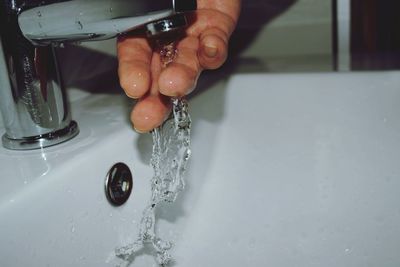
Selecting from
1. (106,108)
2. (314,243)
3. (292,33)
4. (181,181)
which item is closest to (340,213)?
(314,243)

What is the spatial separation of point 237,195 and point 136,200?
0.13 meters

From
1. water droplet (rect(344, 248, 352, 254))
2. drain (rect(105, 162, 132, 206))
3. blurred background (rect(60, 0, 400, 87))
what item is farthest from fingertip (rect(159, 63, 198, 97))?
blurred background (rect(60, 0, 400, 87))

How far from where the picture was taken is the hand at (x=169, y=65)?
27 centimetres

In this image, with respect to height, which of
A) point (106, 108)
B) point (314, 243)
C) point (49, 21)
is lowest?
point (314, 243)

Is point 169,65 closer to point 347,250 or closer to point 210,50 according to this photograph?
point 210,50

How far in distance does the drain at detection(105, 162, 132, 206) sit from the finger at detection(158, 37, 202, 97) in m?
0.11

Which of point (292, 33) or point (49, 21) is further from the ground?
point (49, 21)

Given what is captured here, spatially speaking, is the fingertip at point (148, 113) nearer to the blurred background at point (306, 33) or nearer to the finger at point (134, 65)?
the finger at point (134, 65)

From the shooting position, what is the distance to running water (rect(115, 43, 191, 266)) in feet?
1.12

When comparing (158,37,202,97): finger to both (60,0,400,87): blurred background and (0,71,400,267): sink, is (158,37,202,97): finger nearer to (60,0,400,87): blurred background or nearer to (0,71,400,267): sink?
(0,71,400,267): sink

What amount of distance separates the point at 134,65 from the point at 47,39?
0.21 ft

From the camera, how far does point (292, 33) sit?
0.77 meters

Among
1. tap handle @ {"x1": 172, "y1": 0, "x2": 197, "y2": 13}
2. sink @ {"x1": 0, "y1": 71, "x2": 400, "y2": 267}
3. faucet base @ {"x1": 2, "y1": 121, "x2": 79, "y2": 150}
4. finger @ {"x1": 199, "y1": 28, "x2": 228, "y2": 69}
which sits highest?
tap handle @ {"x1": 172, "y1": 0, "x2": 197, "y2": 13}

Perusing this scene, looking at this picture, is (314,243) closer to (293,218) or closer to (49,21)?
(293,218)
